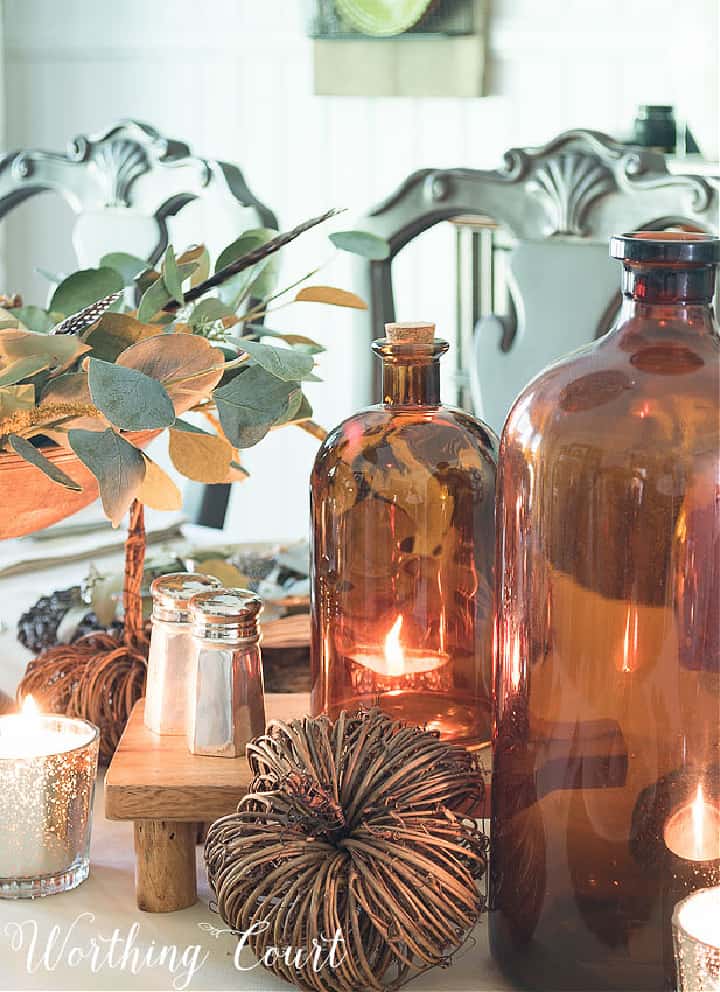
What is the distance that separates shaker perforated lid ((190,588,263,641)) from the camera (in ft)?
2.01

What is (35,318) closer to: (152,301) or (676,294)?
(152,301)

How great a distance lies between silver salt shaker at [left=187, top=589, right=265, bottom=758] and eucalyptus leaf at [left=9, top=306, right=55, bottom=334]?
0.90ft

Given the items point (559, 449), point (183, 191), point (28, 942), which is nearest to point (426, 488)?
point (559, 449)

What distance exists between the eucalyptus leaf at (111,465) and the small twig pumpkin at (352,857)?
0.12 m

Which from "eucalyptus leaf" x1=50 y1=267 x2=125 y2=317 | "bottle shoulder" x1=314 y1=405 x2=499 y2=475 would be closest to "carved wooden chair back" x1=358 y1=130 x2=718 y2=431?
"eucalyptus leaf" x1=50 y1=267 x2=125 y2=317

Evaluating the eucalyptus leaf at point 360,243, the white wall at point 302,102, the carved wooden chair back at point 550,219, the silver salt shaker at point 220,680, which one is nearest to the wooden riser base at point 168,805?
the silver salt shaker at point 220,680

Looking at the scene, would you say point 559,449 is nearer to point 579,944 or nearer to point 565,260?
point 579,944

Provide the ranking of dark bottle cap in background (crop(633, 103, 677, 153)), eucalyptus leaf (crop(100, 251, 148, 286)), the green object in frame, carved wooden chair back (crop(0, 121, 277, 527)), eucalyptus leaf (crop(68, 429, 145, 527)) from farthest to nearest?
the green object in frame
dark bottle cap in background (crop(633, 103, 677, 153))
carved wooden chair back (crop(0, 121, 277, 527))
eucalyptus leaf (crop(100, 251, 148, 286))
eucalyptus leaf (crop(68, 429, 145, 527))

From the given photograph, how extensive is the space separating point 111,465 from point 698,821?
26 centimetres

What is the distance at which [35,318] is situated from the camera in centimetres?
83

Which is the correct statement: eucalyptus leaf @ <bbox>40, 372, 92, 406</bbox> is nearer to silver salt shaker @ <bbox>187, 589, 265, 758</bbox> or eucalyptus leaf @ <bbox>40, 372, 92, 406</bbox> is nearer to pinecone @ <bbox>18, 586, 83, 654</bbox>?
silver salt shaker @ <bbox>187, 589, 265, 758</bbox>

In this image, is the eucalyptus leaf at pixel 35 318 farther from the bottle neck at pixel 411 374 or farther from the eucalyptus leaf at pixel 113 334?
the bottle neck at pixel 411 374

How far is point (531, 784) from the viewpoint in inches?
19.6

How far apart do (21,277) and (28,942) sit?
307 centimetres
